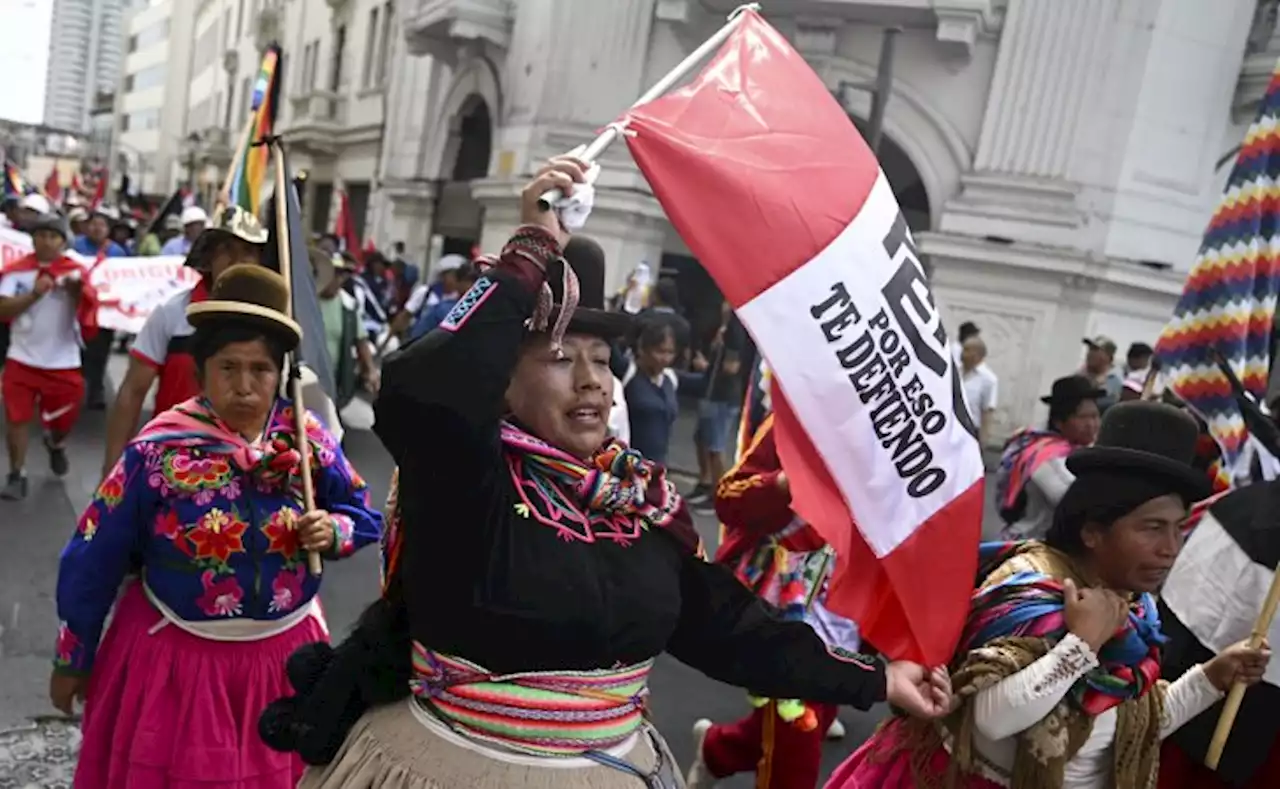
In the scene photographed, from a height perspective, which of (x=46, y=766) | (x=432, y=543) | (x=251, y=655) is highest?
(x=432, y=543)

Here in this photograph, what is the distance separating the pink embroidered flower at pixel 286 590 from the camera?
2.84m

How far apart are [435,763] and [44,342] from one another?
637cm

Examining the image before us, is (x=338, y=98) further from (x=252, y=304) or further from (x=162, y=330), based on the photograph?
(x=252, y=304)

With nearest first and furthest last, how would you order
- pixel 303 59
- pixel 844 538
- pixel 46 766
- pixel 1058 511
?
1. pixel 844 538
2. pixel 1058 511
3. pixel 46 766
4. pixel 303 59

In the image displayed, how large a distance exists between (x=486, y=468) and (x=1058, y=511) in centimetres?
153

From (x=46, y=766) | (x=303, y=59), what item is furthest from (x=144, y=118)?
(x=46, y=766)

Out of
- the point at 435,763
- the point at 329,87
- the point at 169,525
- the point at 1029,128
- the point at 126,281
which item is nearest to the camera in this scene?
the point at 435,763

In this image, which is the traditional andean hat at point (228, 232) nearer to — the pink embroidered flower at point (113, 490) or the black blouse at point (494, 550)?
the pink embroidered flower at point (113, 490)

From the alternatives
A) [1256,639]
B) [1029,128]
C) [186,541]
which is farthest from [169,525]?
[1029,128]

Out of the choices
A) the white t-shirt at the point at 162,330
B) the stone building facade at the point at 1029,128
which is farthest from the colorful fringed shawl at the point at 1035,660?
the stone building facade at the point at 1029,128

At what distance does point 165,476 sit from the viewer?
2.72 meters

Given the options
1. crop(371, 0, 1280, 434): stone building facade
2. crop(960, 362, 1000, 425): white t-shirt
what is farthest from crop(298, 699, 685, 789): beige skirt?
crop(371, 0, 1280, 434): stone building facade

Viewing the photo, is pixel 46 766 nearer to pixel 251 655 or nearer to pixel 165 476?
pixel 251 655

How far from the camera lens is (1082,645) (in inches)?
91.2
